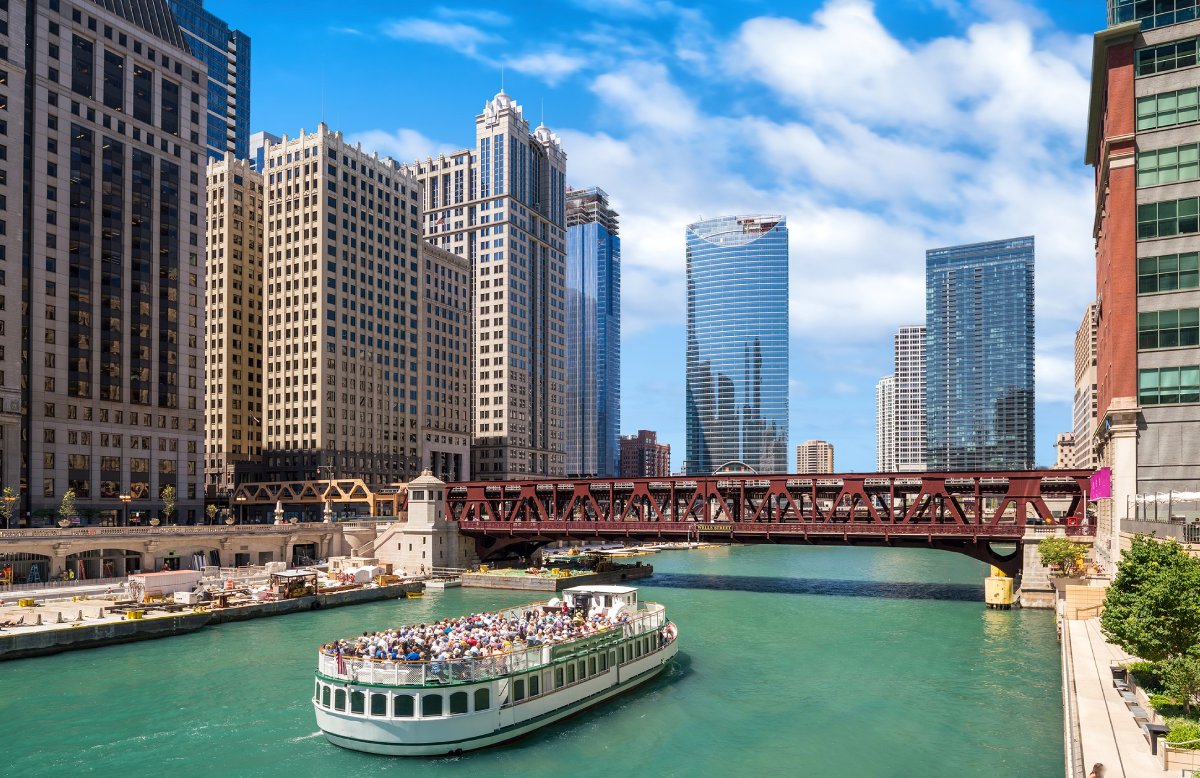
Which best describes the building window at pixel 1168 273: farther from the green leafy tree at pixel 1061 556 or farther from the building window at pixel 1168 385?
the green leafy tree at pixel 1061 556

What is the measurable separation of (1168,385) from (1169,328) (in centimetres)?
402

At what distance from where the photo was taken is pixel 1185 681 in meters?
32.3

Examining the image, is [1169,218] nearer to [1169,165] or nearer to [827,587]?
[1169,165]

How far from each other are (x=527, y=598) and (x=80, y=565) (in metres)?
44.7

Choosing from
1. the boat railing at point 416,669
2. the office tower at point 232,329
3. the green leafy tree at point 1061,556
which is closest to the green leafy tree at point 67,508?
the office tower at point 232,329

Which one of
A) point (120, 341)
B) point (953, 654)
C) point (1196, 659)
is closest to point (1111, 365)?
point (953, 654)

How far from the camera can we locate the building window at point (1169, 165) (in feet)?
216

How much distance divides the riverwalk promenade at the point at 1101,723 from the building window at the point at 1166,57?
4365 centimetres

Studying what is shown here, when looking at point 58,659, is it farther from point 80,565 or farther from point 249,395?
point 249,395

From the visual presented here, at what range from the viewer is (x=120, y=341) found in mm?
129500

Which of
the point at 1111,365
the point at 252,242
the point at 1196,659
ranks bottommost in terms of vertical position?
the point at 1196,659

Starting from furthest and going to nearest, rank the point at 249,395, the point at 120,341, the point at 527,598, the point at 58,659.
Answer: the point at 249,395 < the point at 120,341 < the point at 527,598 < the point at 58,659

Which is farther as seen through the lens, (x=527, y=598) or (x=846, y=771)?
(x=527, y=598)

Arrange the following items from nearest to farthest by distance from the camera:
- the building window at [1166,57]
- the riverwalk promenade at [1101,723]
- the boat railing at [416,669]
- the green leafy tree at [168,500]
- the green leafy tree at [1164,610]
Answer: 1. the riverwalk promenade at [1101,723]
2. the green leafy tree at [1164,610]
3. the boat railing at [416,669]
4. the building window at [1166,57]
5. the green leafy tree at [168,500]
